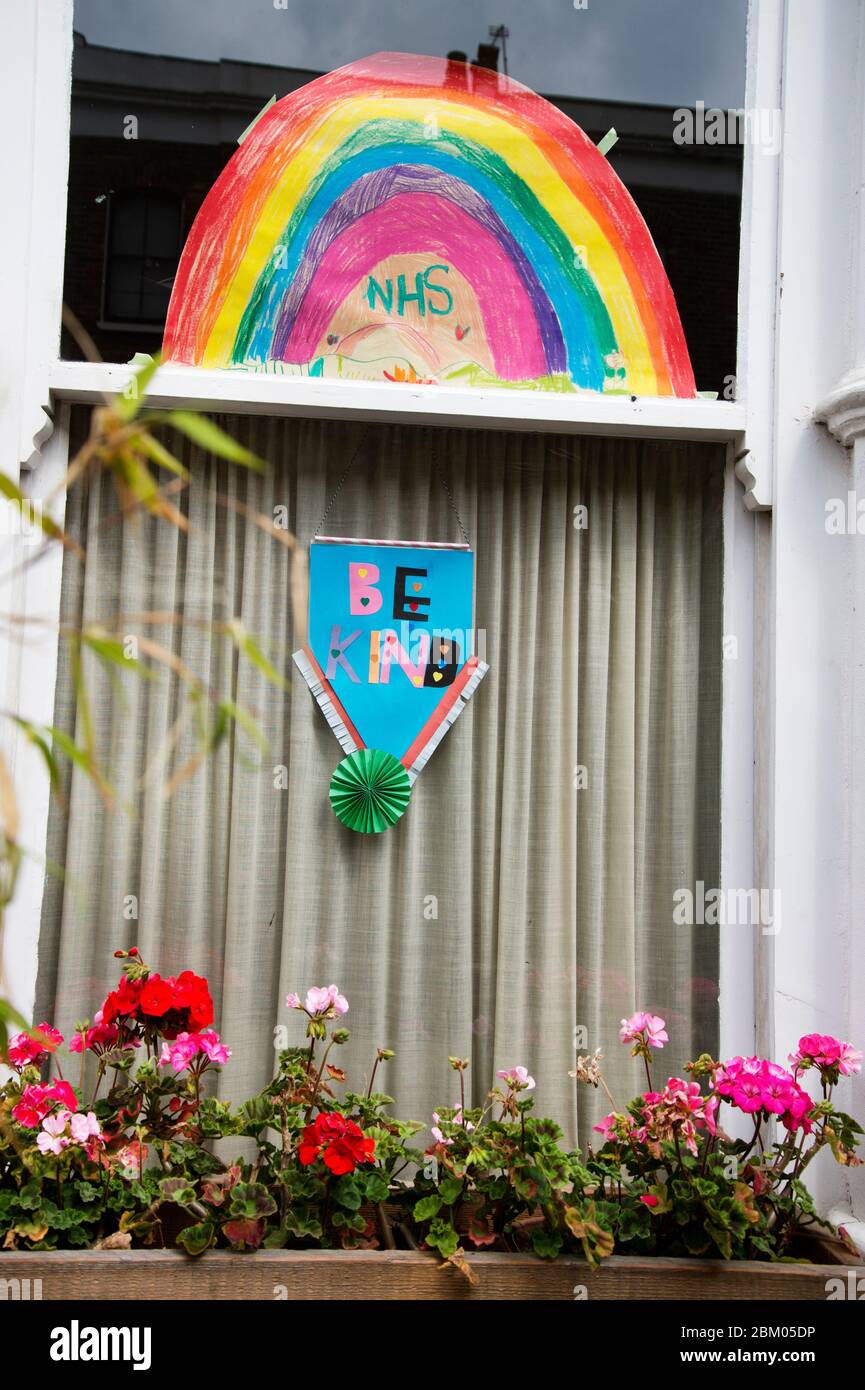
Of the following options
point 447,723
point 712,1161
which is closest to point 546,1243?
point 712,1161

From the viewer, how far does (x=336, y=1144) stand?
268cm

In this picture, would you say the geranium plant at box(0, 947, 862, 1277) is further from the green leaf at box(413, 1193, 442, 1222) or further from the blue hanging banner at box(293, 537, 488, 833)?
the blue hanging banner at box(293, 537, 488, 833)

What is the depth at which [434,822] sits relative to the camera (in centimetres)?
351

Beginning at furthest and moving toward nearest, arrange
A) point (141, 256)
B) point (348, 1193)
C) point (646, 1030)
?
point (141, 256), point (646, 1030), point (348, 1193)

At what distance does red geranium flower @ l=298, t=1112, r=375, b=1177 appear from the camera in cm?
267

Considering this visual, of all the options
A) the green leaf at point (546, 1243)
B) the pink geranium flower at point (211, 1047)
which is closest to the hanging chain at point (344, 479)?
the pink geranium flower at point (211, 1047)

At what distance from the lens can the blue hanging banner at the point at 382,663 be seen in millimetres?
3453

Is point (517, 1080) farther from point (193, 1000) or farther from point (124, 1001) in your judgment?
point (124, 1001)

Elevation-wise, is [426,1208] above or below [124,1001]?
below

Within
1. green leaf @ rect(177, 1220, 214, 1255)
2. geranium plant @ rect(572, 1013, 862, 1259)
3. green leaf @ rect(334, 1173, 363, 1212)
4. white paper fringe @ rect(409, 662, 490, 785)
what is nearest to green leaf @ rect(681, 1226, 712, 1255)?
geranium plant @ rect(572, 1013, 862, 1259)

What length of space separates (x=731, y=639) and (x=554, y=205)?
146 centimetres

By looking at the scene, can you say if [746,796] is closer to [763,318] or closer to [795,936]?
[795,936]

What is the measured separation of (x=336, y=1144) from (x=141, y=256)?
2534 millimetres

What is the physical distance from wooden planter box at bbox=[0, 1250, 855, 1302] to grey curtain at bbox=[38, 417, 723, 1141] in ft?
2.28
